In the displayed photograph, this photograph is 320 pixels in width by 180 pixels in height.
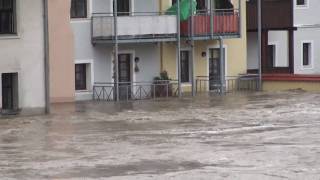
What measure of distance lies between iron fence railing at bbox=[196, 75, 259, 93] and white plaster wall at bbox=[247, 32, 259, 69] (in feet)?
16.9

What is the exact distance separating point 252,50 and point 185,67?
896 centimetres

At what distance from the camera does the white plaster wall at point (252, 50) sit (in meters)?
47.5

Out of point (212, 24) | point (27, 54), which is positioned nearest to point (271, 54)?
point (212, 24)

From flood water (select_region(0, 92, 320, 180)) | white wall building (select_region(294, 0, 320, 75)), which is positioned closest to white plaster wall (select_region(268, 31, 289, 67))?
white wall building (select_region(294, 0, 320, 75))

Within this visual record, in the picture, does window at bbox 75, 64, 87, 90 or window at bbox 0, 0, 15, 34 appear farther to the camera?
window at bbox 75, 64, 87, 90

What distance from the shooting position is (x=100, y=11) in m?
36.6

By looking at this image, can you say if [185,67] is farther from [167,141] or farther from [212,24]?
[167,141]

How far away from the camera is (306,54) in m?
50.5

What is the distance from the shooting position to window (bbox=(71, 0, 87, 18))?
117 ft

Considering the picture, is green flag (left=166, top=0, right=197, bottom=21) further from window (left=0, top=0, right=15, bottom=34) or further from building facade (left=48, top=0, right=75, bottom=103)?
window (left=0, top=0, right=15, bottom=34)

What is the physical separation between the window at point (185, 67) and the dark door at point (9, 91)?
43.9 feet

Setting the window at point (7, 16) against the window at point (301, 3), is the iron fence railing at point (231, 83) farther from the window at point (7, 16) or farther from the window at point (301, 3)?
the window at point (7, 16)

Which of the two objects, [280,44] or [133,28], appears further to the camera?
[280,44]

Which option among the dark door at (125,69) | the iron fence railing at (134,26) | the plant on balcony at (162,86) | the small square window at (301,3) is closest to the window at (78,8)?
the iron fence railing at (134,26)
